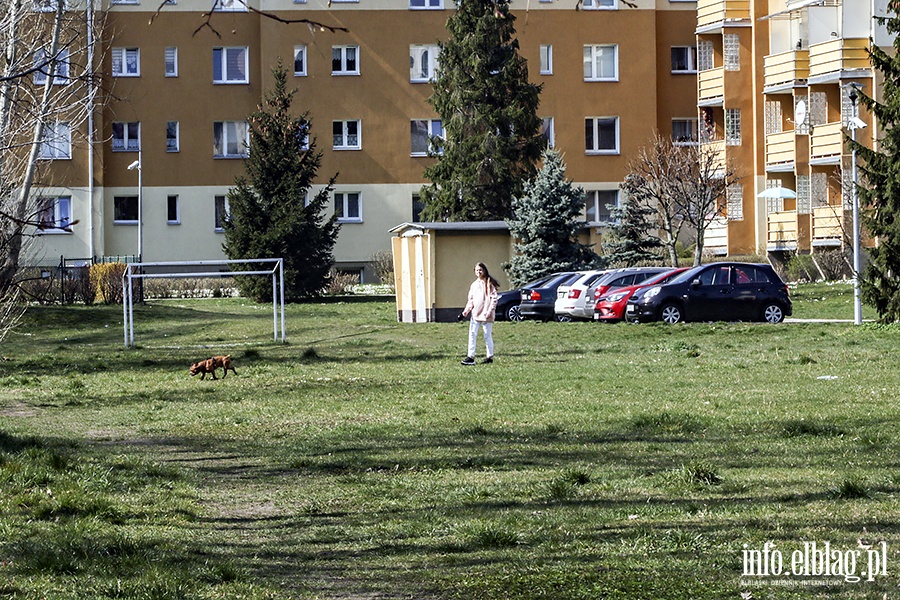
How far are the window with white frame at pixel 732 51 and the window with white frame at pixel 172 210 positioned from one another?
26.3m

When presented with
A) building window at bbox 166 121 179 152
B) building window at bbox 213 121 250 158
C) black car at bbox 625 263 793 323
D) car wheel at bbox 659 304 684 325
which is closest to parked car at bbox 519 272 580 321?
black car at bbox 625 263 793 323

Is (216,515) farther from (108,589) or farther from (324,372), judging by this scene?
(324,372)

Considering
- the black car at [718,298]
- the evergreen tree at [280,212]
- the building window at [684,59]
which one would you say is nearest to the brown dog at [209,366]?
the black car at [718,298]

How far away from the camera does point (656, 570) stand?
6.82 m

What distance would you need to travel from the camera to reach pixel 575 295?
36.7 meters

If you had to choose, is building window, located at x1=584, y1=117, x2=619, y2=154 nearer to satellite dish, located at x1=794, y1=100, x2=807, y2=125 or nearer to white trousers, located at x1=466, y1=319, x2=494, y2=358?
satellite dish, located at x1=794, y1=100, x2=807, y2=125

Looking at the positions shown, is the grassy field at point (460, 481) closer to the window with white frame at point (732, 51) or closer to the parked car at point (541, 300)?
the parked car at point (541, 300)

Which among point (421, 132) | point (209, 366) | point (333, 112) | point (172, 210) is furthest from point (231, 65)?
point (209, 366)

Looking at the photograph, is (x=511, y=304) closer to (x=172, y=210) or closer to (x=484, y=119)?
(x=484, y=119)

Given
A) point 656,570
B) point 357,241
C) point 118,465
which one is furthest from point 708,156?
point 656,570

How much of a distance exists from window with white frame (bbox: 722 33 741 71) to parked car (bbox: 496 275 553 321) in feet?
87.4

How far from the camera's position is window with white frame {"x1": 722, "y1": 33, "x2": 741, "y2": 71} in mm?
61906

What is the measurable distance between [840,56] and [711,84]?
9803 mm

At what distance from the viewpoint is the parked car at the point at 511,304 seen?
3888cm
